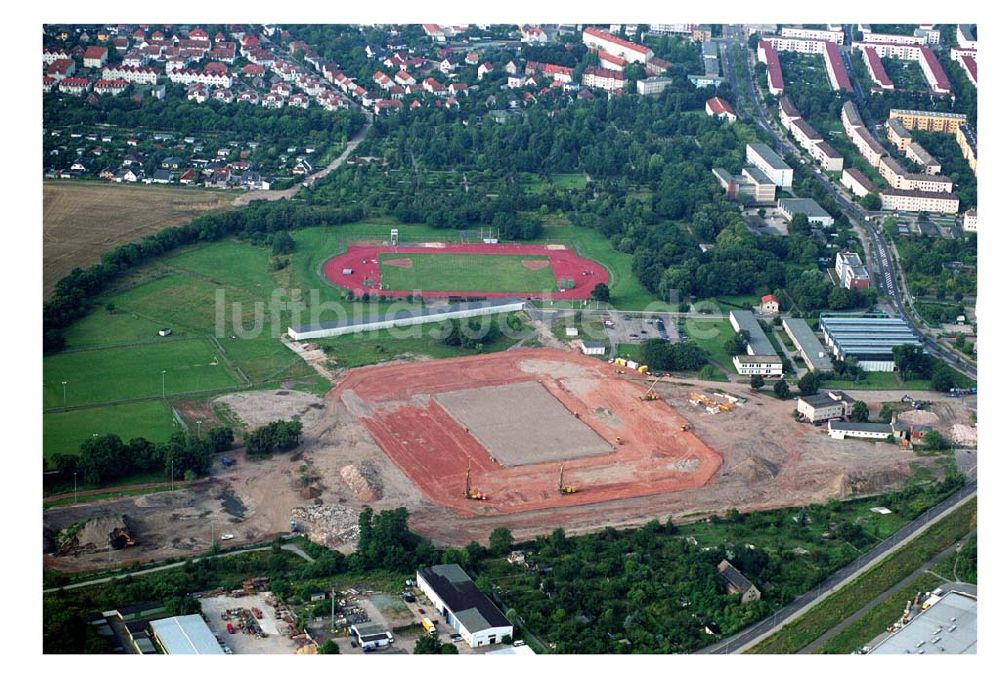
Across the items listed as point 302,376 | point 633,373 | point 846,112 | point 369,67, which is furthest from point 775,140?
point 302,376

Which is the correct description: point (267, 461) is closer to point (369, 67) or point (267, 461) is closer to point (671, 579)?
point (671, 579)

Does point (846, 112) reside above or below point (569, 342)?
above

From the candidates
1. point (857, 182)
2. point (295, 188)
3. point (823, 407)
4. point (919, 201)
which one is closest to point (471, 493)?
point (823, 407)

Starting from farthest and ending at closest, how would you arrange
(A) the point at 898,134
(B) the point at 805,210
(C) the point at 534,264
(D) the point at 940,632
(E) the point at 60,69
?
(E) the point at 60,69 < (A) the point at 898,134 < (B) the point at 805,210 < (C) the point at 534,264 < (D) the point at 940,632

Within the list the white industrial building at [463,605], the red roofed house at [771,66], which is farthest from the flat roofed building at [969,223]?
the white industrial building at [463,605]

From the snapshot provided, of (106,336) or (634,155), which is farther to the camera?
(634,155)

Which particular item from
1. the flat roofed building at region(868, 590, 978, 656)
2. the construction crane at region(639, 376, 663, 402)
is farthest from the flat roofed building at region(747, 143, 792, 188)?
the flat roofed building at region(868, 590, 978, 656)

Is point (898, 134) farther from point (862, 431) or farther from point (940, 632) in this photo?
point (940, 632)
